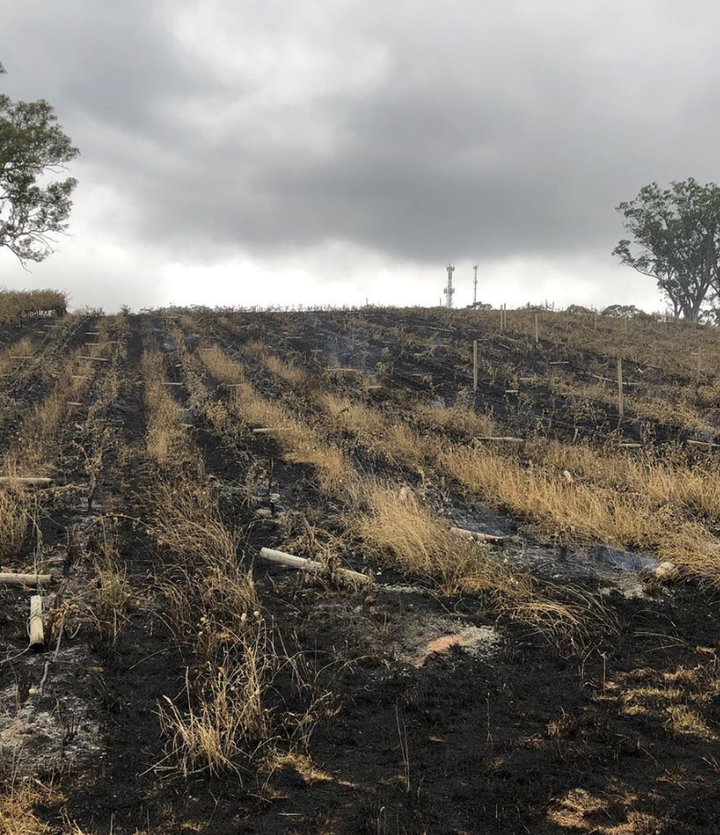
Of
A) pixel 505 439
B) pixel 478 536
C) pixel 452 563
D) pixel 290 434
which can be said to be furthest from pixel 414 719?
pixel 505 439

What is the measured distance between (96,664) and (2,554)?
8.37 ft

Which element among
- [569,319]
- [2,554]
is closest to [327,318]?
[569,319]

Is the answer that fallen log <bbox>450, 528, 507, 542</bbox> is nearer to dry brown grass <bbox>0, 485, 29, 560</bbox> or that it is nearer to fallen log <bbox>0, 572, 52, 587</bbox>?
fallen log <bbox>0, 572, 52, 587</bbox>

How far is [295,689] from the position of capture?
13.0ft

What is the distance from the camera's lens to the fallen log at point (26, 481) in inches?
305

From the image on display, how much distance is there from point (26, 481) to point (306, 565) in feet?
14.7

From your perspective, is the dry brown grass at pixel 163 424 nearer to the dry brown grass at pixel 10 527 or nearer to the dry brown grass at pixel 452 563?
the dry brown grass at pixel 10 527

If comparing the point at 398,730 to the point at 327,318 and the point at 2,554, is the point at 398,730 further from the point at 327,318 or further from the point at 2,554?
the point at 327,318

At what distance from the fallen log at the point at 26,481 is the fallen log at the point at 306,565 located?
145 inches

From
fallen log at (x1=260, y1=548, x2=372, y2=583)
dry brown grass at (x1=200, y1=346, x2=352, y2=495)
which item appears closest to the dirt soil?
fallen log at (x1=260, y1=548, x2=372, y2=583)

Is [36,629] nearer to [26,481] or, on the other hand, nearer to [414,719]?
[414,719]

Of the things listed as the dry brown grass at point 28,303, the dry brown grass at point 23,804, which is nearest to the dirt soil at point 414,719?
the dry brown grass at point 23,804

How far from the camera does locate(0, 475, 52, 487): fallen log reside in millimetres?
7738

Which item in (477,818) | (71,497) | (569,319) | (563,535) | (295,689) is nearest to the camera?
(477,818)
